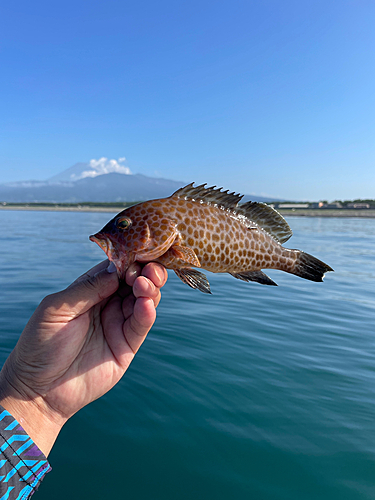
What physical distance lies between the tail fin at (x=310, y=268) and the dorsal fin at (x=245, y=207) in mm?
347

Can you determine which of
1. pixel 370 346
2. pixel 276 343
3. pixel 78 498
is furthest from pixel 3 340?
pixel 370 346

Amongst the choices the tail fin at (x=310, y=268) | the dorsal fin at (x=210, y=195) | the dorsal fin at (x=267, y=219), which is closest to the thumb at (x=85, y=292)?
the dorsal fin at (x=210, y=195)

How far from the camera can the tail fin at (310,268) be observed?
315 centimetres

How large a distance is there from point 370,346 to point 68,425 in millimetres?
6942

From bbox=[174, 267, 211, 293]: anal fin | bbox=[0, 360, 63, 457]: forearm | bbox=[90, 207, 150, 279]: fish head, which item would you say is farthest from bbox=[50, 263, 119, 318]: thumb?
bbox=[0, 360, 63, 457]: forearm

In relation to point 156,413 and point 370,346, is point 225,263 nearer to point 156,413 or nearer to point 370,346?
point 156,413

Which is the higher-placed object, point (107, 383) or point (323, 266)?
point (323, 266)

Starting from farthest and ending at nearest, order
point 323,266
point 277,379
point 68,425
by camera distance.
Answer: point 277,379, point 68,425, point 323,266

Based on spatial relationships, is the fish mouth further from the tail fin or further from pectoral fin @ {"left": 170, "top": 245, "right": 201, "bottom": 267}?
the tail fin

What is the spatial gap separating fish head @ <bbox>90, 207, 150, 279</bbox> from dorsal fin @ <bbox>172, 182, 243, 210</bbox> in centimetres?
58

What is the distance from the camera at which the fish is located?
10.3 ft

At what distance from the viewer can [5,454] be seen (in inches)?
105

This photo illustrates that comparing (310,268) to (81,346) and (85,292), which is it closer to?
(85,292)

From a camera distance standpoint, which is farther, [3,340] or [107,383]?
[3,340]
